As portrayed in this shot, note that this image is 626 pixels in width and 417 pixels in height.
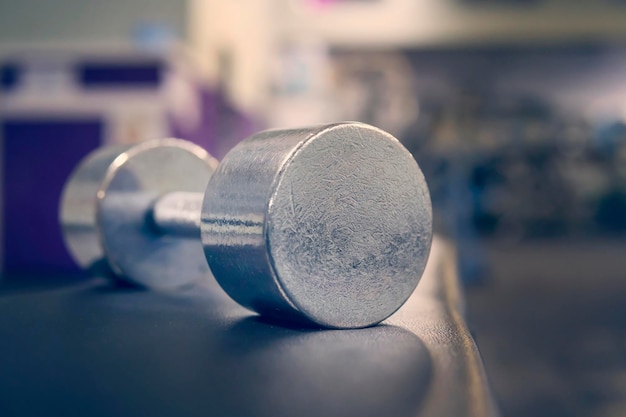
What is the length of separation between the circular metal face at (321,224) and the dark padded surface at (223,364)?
0.08 ft

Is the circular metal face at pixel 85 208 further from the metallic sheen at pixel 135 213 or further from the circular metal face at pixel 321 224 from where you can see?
the circular metal face at pixel 321 224

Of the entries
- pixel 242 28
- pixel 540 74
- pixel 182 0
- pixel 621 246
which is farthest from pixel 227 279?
pixel 540 74

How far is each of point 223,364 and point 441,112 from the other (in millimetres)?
7727

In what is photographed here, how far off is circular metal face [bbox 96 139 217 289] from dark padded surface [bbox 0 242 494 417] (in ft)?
0.26

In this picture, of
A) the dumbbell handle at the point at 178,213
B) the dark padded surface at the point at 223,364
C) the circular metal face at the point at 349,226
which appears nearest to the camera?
the dark padded surface at the point at 223,364

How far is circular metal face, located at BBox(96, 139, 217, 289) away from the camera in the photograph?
606mm

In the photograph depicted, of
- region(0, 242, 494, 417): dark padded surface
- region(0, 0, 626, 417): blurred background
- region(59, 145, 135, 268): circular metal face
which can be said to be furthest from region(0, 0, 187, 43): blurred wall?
region(0, 242, 494, 417): dark padded surface

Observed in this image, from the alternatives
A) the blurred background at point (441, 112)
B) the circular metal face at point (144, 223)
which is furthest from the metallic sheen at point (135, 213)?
the blurred background at point (441, 112)

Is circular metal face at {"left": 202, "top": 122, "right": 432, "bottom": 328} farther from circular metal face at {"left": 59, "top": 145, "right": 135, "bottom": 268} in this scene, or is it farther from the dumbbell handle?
circular metal face at {"left": 59, "top": 145, "right": 135, "bottom": 268}

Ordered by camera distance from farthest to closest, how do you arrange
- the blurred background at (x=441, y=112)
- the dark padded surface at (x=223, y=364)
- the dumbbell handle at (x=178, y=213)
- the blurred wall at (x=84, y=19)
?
the blurred wall at (x=84, y=19)
the blurred background at (x=441, y=112)
the dumbbell handle at (x=178, y=213)
the dark padded surface at (x=223, y=364)

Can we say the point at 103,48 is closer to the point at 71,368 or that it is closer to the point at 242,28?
the point at 71,368

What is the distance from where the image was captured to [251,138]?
1.60ft

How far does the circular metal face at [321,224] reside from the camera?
0.41 meters

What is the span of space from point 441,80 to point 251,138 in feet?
26.0
